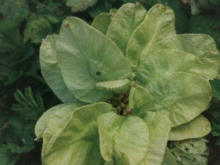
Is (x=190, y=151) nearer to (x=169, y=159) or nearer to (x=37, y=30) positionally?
(x=169, y=159)

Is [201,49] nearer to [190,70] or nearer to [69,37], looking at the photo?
[190,70]

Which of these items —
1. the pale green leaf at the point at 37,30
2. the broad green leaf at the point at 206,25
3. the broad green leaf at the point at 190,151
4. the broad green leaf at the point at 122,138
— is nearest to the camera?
the broad green leaf at the point at 122,138

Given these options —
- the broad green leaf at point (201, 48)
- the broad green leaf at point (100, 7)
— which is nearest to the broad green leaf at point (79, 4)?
the broad green leaf at point (100, 7)

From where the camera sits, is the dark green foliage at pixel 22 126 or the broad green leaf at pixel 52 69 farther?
the dark green foliage at pixel 22 126

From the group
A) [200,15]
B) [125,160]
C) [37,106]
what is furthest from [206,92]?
[37,106]

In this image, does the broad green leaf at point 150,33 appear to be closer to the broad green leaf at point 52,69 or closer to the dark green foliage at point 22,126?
the broad green leaf at point 52,69

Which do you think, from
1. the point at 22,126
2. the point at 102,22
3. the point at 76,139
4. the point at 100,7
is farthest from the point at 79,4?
the point at 76,139

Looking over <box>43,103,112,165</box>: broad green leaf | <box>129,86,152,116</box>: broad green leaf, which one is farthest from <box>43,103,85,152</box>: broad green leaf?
<box>129,86,152,116</box>: broad green leaf
